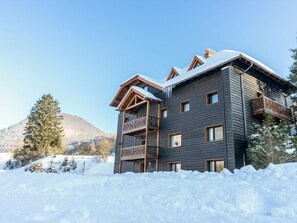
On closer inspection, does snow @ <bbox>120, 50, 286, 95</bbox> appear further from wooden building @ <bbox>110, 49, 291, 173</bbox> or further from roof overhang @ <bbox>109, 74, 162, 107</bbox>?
roof overhang @ <bbox>109, 74, 162, 107</bbox>

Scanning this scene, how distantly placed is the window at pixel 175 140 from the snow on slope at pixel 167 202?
8050 millimetres

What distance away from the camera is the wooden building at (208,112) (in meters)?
12.9

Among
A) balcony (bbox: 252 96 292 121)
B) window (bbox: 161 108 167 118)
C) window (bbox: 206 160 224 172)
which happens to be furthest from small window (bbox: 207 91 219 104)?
window (bbox: 161 108 167 118)

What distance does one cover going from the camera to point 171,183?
7.00 meters

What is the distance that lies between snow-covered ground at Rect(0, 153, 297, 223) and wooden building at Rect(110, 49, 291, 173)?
17.7ft

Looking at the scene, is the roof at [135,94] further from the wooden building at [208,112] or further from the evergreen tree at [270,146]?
the evergreen tree at [270,146]

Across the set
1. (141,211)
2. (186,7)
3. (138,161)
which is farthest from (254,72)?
(141,211)

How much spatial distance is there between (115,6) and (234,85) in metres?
9.66

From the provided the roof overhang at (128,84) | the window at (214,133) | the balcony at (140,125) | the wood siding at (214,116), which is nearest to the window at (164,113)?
the wood siding at (214,116)

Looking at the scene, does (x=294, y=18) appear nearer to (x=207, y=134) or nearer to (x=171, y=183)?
(x=207, y=134)

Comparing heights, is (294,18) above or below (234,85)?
above

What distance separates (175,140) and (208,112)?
304 centimetres

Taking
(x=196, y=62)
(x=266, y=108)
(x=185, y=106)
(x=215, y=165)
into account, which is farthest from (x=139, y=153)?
(x=266, y=108)

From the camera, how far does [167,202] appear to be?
5254 mm
